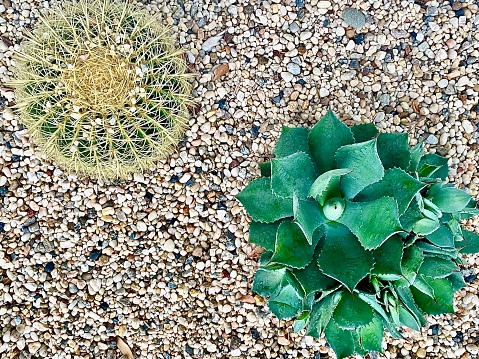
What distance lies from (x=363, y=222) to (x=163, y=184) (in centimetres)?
133

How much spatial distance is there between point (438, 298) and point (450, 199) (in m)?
0.43

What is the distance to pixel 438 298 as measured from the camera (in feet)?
6.62

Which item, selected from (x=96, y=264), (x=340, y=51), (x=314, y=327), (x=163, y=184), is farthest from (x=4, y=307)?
(x=340, y=51)

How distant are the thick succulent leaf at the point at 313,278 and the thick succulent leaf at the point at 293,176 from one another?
0.24 meters

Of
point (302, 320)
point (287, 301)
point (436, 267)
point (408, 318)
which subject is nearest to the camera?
point (436, 267)

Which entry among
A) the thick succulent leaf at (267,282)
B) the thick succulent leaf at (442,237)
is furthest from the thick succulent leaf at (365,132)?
the thick succulent leaf at (267,282)

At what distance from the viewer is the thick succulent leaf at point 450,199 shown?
1855 mm

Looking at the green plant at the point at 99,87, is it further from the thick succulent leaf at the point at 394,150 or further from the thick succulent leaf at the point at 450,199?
the thick succulent leaf at the point at 450,199

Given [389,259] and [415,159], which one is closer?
[389,259]

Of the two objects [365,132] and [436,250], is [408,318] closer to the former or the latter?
[436,250]

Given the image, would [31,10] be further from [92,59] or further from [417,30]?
[417,30]

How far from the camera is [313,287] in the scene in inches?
71.9

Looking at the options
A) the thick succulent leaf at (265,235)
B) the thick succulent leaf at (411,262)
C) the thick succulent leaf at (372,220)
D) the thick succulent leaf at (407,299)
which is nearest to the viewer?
the thick succulent leaf at (372,220)

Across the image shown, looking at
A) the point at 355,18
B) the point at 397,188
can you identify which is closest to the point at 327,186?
the point at 397,188
